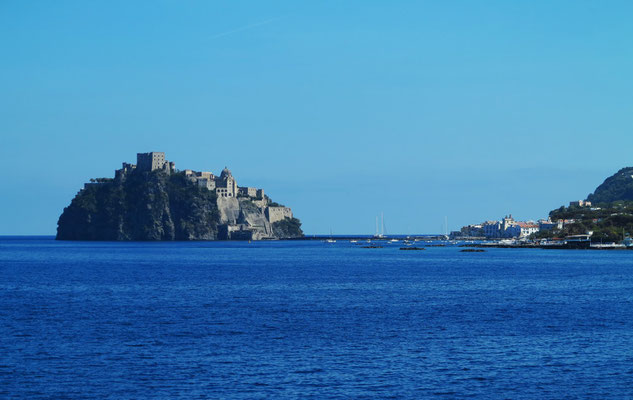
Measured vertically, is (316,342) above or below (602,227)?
below

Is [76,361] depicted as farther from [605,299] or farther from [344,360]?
[605,299]

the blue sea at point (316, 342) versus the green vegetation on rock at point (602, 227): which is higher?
the green vegetation on rock at point (602, 227)

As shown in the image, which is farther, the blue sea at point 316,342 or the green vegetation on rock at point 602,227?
the green vegetation on rock at point 602,227

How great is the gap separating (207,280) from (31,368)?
43118 millimetres

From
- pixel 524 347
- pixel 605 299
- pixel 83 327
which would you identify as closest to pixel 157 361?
pixel 83 327

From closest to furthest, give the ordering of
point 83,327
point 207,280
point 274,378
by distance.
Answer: point 274,378
point 83,327
point 207,280

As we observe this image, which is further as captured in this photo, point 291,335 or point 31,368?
point 291,335

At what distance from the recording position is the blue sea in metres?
24.5

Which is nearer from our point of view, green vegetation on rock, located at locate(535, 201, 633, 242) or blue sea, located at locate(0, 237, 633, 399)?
blue sea, located at locate(0, 237, 633, 399)

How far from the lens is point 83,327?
36812 millimetres

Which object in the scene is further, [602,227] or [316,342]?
[602,227]

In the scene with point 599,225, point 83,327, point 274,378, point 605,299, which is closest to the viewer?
point 274,378

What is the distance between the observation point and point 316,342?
32.4 meters

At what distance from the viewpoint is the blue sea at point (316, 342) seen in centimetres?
2448
